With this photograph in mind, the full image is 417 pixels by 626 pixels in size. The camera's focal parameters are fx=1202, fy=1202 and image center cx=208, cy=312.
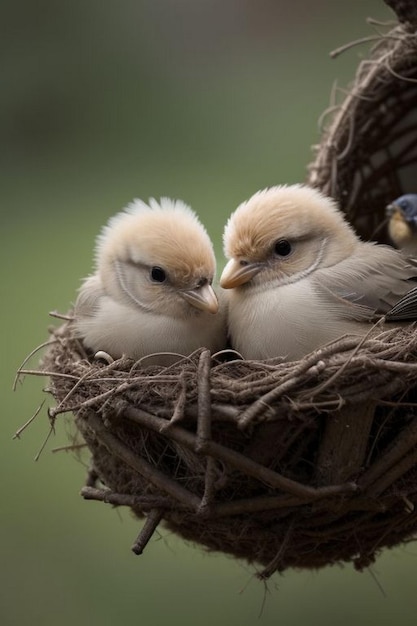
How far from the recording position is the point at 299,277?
2133 mm

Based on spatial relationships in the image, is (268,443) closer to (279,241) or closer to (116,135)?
(279,241)

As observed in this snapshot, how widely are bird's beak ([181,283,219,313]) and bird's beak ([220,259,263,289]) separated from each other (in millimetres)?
33

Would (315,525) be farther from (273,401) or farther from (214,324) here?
(214,324)

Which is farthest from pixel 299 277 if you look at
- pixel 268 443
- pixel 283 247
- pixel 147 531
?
pixel 147 531

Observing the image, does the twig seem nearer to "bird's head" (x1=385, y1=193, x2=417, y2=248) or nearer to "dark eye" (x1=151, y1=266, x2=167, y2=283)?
"dark eye" (x1=151, y1=266, x2=167, y2=283)

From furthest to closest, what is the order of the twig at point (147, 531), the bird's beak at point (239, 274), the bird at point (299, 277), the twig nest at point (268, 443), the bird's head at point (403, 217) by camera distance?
the bird's head at point (403, 217) → the bird's beak at point (239, 274) → the bird at point (299, 277) → the twig at point (147, 531) → the twig nest at point (268, 443)

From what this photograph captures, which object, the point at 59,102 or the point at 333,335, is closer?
the point at 333,335

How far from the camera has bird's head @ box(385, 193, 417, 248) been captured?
2.52m

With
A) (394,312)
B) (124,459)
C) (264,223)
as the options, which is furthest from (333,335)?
(124,459)

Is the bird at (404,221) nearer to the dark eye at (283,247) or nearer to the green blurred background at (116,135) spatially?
the dark eye at (283,247)

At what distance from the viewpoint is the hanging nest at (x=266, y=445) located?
1763 mm

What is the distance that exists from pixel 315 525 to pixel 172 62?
300 cm

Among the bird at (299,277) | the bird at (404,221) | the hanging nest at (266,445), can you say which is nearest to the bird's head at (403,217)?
the bird at (404,221)

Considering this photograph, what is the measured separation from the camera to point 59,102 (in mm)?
4465
